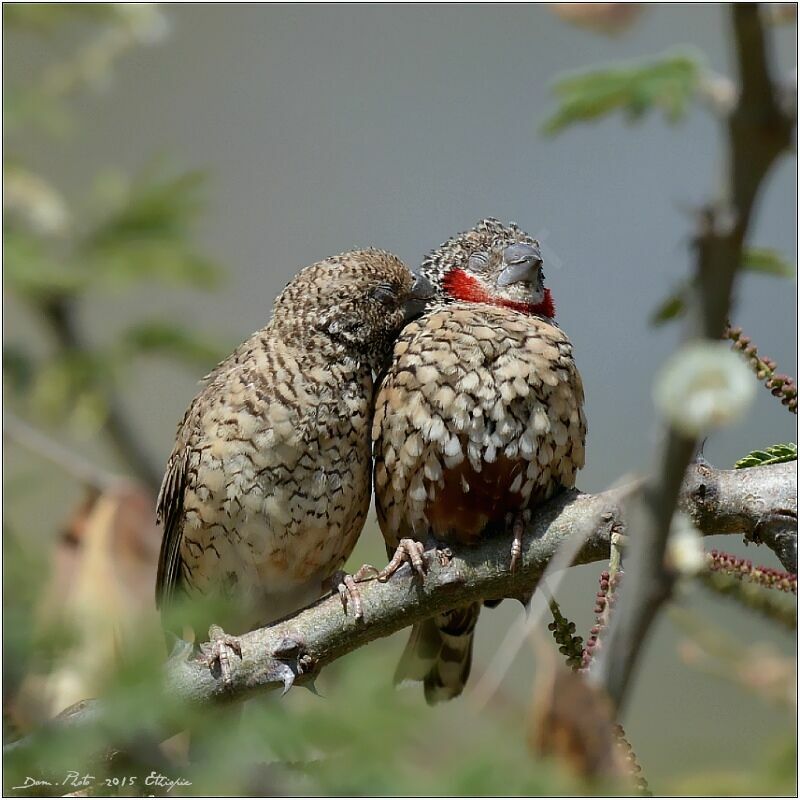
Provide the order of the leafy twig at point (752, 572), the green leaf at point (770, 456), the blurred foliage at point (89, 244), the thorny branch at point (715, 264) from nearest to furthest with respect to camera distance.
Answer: the thorny branch at point (715, 264) → the leafy twig at point (752, 572) → the green leaf at point (770, 456) → the blurred foliage at point (89, 244)

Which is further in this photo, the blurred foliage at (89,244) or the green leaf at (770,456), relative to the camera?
the blurred foliage at (89,244)

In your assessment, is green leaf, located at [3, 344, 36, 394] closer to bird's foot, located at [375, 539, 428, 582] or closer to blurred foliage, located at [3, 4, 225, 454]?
blurred foliage, located at [3, 4, 225, 454]

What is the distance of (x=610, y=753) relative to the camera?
3.31ft

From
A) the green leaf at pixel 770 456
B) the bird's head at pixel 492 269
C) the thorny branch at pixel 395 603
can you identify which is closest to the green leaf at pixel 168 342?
the bird's head at pixel 492 269

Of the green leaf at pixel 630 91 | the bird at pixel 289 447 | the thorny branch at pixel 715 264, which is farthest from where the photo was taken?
the bird at pixel 289 447

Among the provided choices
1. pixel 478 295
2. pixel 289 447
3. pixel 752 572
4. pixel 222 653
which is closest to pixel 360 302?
pixel 478 295

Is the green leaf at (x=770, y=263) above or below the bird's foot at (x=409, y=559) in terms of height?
above

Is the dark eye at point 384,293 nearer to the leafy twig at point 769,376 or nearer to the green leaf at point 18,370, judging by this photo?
the green leaf at point 18,370

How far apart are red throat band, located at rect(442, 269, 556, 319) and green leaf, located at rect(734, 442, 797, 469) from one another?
33.6 inches

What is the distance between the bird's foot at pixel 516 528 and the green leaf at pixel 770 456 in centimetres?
49

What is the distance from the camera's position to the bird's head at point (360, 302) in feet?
9.80

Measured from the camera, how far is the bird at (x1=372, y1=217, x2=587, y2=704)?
8.36 ft

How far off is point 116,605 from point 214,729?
1024 mm

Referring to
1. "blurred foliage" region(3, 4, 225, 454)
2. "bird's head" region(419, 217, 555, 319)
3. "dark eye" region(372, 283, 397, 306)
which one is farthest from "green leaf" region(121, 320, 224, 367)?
"bird's head" region(419, 217, 555, 319)
